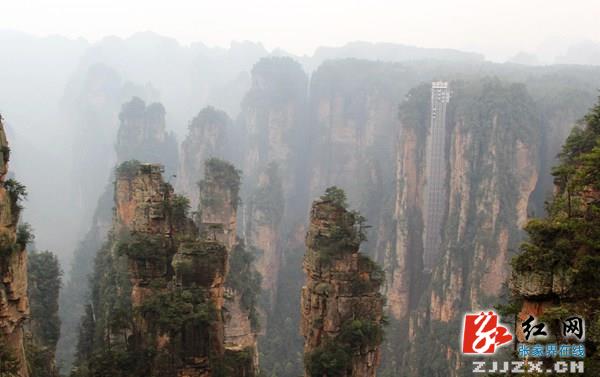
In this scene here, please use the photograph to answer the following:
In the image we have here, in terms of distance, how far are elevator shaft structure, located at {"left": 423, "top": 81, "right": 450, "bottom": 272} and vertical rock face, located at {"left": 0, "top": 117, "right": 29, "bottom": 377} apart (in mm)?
32313

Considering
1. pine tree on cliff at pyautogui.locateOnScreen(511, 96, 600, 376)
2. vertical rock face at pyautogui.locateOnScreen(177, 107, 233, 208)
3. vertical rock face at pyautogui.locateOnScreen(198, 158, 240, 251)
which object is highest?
vertical rock face at pyautogui.locateOnScreen(177, 107, 233, 208)

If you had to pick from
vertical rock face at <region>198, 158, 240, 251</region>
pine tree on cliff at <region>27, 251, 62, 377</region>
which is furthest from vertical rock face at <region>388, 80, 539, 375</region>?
pine tree on cliff at <region>27, 251, 62, 377</region>

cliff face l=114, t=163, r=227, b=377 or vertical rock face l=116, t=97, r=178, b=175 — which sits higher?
vertical rock face l=116, t=97, r=178, b=175

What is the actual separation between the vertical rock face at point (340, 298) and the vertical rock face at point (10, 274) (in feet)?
24.2

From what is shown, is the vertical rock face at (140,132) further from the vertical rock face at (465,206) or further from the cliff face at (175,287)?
the cliff face at (175,287)

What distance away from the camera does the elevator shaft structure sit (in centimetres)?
4059

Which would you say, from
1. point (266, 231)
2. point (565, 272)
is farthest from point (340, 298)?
point (266, 231)

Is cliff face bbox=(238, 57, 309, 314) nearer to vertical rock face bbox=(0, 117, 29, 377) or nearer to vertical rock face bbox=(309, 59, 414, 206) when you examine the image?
vertical rock face bbox=(309, 59, 414, 206)

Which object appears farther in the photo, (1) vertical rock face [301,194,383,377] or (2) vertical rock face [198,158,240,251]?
(2) vertical rock face [198,158,240,251]

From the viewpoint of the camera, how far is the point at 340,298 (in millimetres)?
16250

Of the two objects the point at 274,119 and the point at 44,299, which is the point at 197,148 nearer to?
the point at 274,119

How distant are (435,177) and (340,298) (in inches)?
1057

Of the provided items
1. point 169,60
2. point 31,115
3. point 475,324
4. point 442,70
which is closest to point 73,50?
point 169,60

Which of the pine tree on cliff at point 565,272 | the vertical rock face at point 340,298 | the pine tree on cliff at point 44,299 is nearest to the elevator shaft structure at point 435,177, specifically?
the vertical rock face at point 340,298
